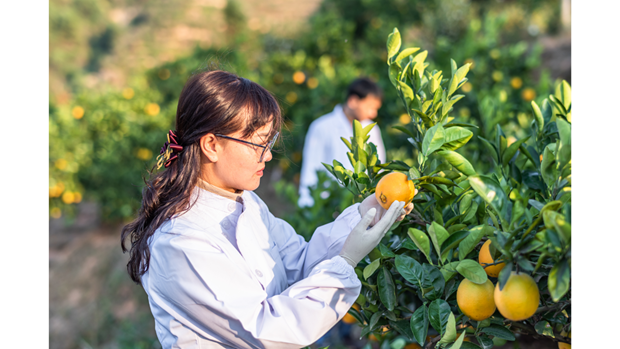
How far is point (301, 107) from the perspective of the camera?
529 centimetres

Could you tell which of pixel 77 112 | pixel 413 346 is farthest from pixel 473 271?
pixel 77 112

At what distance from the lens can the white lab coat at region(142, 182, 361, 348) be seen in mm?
923

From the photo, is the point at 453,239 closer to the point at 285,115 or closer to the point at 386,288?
the point at 386,288

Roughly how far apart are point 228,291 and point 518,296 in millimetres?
587

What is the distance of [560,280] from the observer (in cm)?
66

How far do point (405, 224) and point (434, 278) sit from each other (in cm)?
22

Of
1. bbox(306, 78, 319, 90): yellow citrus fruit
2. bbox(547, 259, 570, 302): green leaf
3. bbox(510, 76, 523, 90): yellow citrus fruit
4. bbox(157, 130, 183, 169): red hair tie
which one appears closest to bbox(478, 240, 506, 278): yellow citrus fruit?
bbox(547, 259, 570, 302): green leaf

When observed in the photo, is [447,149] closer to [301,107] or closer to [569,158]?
[569,158]

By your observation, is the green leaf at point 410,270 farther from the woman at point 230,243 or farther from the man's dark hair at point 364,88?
the man's dark hair at point 364,88

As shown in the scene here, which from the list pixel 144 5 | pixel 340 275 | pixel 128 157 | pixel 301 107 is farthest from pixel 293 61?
pixel 144 5

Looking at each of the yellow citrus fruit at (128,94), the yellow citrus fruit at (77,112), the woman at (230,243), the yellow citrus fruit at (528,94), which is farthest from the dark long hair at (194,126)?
the yellow citrus fruit at (77,112)

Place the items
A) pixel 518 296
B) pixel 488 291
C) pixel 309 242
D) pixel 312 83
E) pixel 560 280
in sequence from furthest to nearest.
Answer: pixel 312 83, pixel 309 242, pixel 488 291, pixel 518 296, pixel 560 280

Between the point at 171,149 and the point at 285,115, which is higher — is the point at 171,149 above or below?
above
